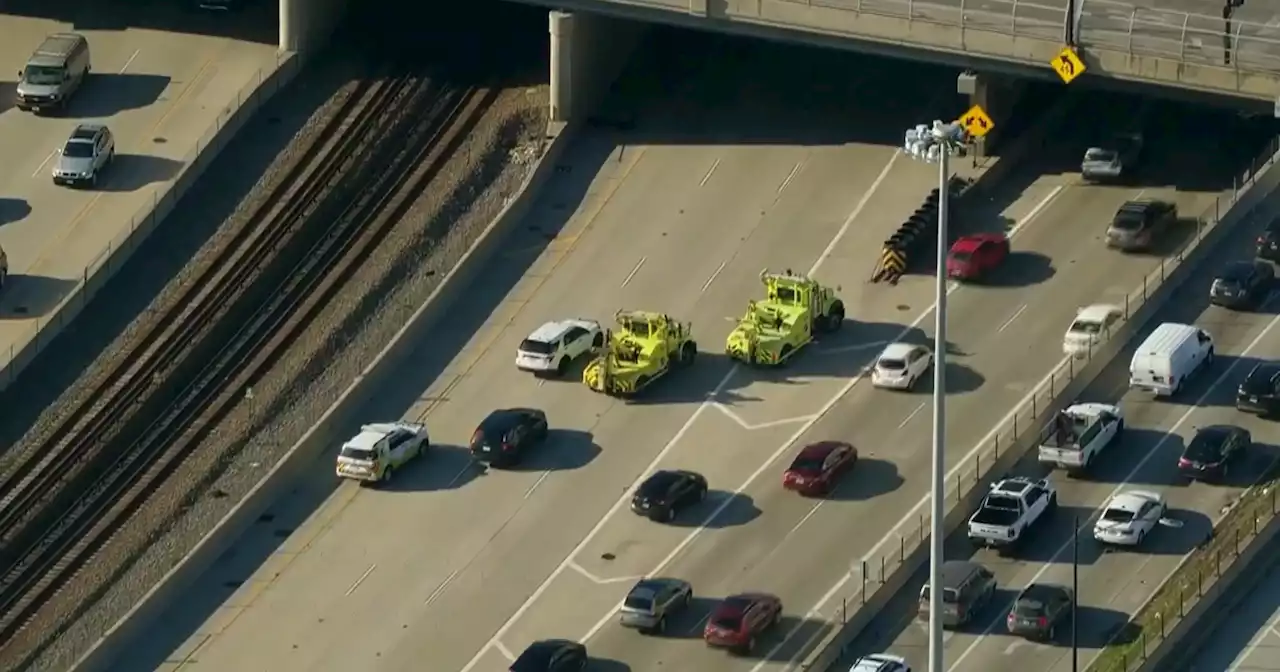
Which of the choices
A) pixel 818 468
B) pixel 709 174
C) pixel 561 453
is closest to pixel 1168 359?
pixel 818 468

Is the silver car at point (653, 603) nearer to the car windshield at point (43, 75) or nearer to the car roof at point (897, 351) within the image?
the car roof at point (897, 351)

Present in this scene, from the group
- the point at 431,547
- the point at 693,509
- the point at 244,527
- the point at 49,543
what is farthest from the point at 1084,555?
the point at 49,543

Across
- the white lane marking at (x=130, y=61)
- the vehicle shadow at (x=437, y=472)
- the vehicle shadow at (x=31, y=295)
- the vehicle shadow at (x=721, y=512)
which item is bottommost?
the vehicle shadow at (x=437, y=472)

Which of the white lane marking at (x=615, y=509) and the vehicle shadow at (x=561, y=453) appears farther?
the vehicle shadow at (x=561, y=453)

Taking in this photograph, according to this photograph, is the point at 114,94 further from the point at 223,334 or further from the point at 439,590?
the point at 439,590

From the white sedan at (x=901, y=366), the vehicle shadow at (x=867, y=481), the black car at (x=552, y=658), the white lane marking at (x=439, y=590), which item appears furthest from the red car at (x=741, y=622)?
the white sedan at (x=901, y=366)

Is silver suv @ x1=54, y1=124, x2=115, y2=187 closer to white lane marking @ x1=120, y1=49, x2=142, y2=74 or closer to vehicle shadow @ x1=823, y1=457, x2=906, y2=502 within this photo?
white lane marking @ x1=120, y1=49, x2=142, y2=74
